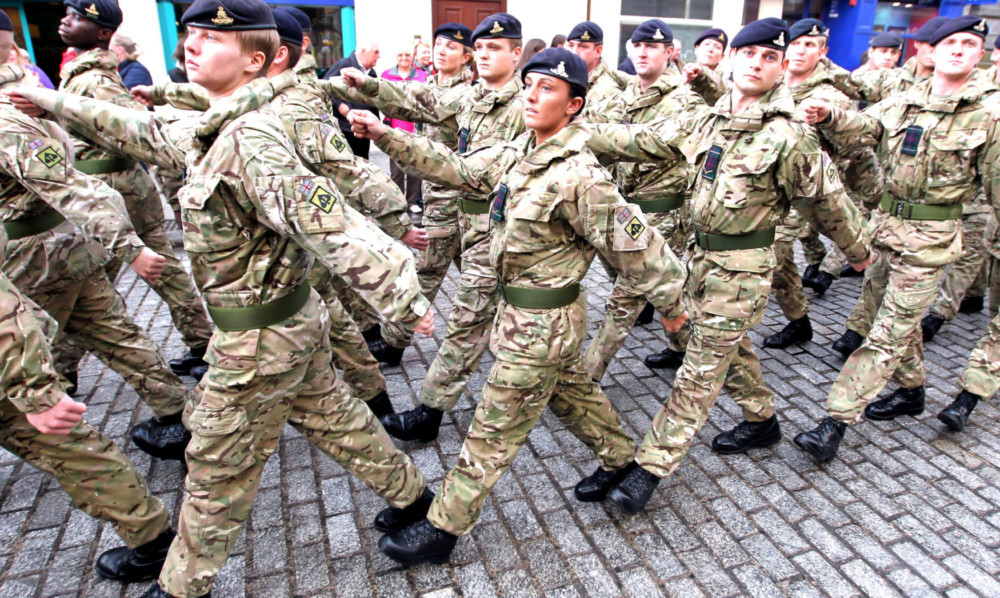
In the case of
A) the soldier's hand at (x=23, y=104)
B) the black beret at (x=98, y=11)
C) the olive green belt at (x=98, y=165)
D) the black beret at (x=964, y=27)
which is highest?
the black beret at (x=98, y=11)

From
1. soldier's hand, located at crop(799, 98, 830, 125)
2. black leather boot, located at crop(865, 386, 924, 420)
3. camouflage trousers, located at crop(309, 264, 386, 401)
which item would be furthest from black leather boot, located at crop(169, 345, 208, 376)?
black leather boot, located at crop(865, 386, 924, 420)

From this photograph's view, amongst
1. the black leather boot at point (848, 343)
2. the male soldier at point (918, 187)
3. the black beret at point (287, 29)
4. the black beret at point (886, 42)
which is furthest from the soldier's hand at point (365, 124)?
the black beret at point (886, 42)

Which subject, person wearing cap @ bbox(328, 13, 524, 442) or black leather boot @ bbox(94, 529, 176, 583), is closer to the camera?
black leather boot @ bbox(94, 529, 176, 583)

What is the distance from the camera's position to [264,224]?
226 centimetres

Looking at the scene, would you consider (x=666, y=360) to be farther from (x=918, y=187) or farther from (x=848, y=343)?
(x=918, y=187)

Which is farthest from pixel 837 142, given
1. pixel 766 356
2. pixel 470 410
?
pixel 470 410

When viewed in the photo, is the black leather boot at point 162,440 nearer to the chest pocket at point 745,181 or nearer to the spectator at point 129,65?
the chest pocket at point 745,181

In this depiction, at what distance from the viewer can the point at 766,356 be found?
4945 millimetres

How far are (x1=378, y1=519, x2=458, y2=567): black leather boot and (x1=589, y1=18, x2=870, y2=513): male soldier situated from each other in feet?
2.80

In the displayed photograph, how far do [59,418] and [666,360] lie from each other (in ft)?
12.0

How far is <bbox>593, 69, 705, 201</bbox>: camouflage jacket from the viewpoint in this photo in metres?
4.59

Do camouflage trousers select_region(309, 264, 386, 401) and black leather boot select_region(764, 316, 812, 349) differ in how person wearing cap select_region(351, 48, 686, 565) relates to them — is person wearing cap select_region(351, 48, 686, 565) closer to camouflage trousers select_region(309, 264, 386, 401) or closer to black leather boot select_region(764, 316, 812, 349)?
camouflage trousers select_region(309, 264, 386, 401)

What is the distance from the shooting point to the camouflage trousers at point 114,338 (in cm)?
338

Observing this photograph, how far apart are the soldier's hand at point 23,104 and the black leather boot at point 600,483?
3.15 metres
